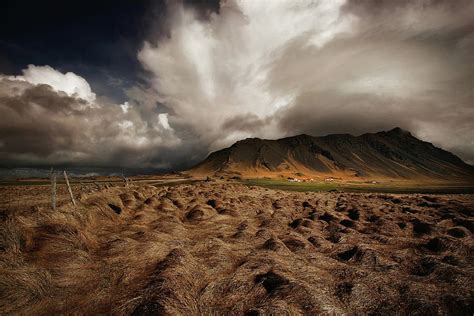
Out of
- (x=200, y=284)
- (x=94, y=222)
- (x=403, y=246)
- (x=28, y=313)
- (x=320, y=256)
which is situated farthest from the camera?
(x=94, y=222)

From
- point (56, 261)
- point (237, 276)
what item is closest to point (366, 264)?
point (237, 276)

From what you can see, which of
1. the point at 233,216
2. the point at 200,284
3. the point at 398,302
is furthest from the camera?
the point at 233,216

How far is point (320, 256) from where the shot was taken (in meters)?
→ 11.9

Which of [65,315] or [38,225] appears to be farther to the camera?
[38,225]

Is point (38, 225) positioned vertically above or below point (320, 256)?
above

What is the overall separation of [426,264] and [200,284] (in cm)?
1042

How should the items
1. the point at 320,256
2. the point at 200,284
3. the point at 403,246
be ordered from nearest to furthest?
the point at 200,284
the point at 320,256
the point at 403,246

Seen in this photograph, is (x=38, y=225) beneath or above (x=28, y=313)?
above

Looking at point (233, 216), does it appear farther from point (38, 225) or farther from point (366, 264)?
point (38, 225)

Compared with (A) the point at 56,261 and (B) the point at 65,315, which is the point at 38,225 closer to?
(A) the point at 56,261

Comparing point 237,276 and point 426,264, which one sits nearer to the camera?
point 237,276

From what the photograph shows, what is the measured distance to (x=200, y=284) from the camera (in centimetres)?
863

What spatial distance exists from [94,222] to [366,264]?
16926 mm

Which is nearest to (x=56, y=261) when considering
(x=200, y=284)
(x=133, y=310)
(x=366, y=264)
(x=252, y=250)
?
(x=133, y=310)
